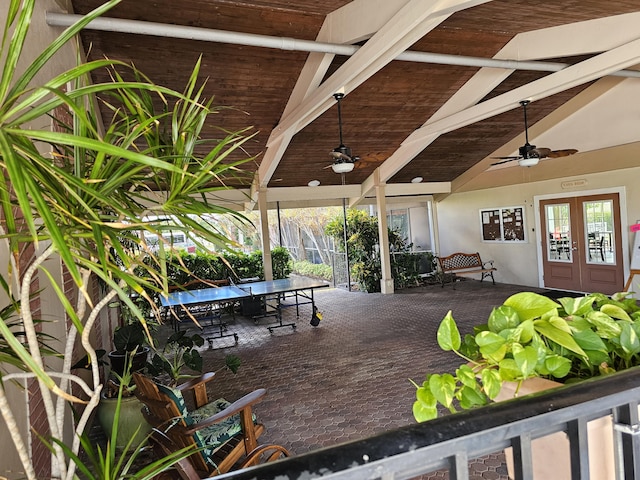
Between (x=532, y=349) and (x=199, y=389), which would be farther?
(x=199, y=389)

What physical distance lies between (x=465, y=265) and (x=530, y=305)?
35.0 ft

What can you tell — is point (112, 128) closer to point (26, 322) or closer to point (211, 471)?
point (26, 322)

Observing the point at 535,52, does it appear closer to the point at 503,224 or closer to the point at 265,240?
the point at 503,224

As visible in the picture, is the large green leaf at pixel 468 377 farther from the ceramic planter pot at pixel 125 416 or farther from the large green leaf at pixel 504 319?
the ceramic planter pot at pixel 125 416

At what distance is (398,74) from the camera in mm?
6418

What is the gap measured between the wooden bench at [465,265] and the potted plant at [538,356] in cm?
1000

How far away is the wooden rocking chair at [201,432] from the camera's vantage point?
7.77ft

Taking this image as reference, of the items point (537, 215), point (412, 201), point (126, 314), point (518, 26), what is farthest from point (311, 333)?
point (412, 201)

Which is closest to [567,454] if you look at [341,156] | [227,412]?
[227,412]

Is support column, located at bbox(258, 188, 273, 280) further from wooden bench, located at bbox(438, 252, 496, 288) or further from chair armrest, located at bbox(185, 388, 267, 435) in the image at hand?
chair armrest, located at bbox(185, 388, 267, 435)

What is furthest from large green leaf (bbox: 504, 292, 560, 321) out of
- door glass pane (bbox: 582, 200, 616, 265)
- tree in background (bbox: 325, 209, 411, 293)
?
tree in background (bbox: 325, 209, 411, 293)

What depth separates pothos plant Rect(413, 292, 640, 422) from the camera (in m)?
0.89

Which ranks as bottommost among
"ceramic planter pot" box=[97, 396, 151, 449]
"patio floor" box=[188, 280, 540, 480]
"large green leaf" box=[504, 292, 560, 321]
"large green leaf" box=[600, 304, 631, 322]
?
"patio floor" box=[188, 280, 540, 480]

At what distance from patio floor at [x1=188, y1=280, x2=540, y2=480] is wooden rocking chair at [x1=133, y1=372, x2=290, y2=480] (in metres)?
0.45
